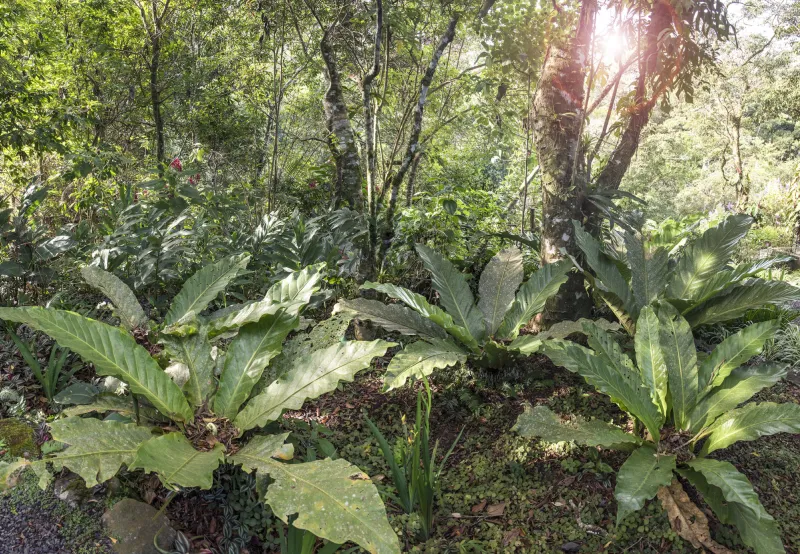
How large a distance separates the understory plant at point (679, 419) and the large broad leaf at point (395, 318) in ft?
2.64

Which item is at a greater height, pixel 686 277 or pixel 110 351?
pixel 686 277

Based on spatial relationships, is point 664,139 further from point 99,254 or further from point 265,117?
point 99,254

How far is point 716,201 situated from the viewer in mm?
20562

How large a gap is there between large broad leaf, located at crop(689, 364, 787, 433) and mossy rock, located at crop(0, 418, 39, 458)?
120 inches

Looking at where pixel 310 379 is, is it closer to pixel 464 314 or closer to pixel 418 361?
pixel 418 361

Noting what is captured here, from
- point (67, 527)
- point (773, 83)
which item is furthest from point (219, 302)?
point (773, 83)

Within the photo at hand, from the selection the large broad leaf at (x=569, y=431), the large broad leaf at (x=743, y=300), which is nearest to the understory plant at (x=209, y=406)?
the large broad leaf at (x=569, y=431)

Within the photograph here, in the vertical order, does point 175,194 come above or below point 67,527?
above

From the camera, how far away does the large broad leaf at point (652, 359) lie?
242 cm

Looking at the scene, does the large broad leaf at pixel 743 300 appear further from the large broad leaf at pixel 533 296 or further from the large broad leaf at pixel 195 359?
the large broad leaf at pixel 195 359

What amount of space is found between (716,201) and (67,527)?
2377cm

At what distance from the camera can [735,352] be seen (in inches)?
94.8

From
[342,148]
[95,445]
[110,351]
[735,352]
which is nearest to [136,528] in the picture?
[95,445]

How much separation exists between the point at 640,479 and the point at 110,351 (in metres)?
2.16
